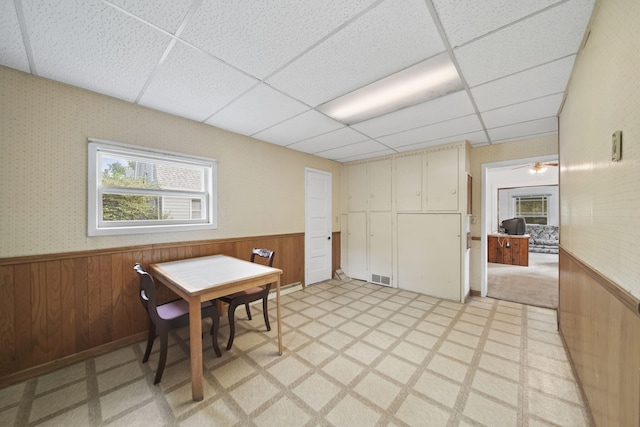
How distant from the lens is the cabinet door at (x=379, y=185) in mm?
4379

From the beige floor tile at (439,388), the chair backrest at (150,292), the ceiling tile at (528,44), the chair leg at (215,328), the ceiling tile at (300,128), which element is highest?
the ceiling tile at (300,128)

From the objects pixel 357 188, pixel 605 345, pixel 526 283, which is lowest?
pixel 526 283

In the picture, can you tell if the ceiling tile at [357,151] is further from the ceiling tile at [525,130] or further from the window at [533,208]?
the window at [533,208]

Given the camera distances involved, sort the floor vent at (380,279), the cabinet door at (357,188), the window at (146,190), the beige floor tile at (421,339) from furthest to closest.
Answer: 1. the cabinet door at (357,188)
2. the floor vent at (380,279)
3. the beige floor tile at (421,339)
4. the window at (146,190)

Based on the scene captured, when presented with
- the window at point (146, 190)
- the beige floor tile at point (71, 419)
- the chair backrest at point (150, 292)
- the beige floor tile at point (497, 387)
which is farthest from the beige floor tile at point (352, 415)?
the window at point (146, 190)

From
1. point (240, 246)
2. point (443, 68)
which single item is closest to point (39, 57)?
point (240, 246)

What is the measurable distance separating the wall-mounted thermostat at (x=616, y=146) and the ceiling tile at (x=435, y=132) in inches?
68.5

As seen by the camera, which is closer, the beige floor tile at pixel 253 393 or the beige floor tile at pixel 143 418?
the beige floor tile at pixel 143 418

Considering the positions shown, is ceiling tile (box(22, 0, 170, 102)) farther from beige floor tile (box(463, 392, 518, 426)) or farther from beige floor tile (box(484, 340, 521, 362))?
beige floor tile (box(484, 340, 521, 362))

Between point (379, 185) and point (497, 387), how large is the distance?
330 cm

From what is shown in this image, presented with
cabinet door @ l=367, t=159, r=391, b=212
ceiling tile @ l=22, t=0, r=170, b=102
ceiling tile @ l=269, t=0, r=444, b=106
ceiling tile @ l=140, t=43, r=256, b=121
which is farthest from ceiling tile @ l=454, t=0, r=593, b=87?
cabinet door @ l=367, t=159, r=391, b=212

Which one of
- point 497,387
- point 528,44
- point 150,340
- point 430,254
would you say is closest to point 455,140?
point 430,254

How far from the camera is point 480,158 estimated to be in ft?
12.6

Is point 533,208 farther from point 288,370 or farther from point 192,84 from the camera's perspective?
point 192,84
